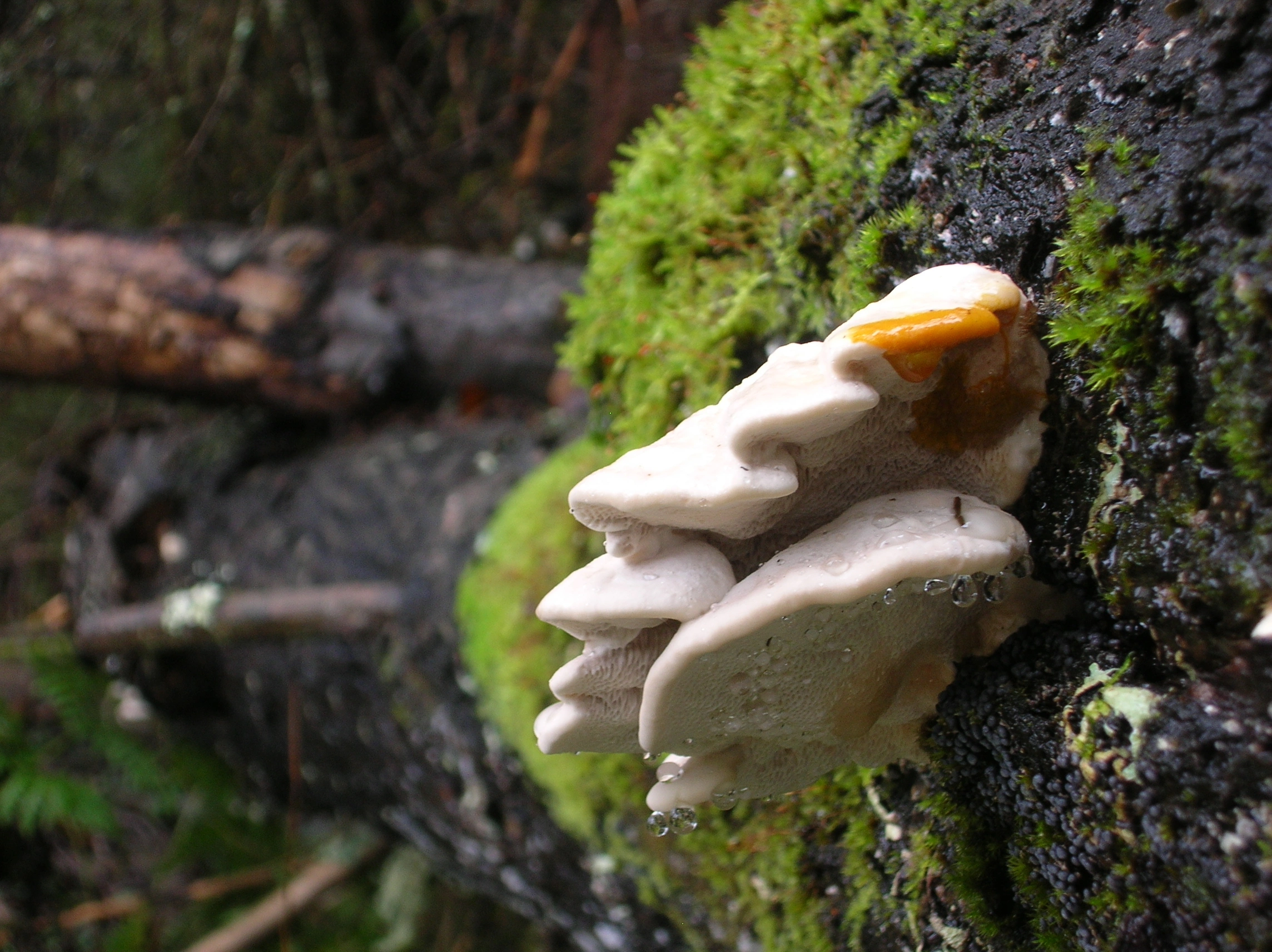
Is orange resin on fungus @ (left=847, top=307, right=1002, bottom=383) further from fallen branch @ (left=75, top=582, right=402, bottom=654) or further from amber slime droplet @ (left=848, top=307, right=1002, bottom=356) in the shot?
fallen branch @ (left=75, top=582, right=402, bottom=654)

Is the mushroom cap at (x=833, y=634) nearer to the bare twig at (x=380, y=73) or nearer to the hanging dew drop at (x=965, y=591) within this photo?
the hanging dew drop at (x=965, y=591)

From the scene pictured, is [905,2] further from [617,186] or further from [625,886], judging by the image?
[625,886]

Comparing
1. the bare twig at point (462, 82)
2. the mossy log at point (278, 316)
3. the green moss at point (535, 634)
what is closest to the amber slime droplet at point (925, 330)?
the green moss at point (535, 634)

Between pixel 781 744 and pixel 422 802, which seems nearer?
pixel 781 744

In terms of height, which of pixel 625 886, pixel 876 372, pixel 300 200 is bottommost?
pixel 625 886

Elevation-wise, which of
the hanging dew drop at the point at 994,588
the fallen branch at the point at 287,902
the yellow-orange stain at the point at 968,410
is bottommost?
the fallen branch at the point at 287,902

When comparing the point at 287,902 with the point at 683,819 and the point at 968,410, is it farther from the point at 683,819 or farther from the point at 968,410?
the point at 968,410

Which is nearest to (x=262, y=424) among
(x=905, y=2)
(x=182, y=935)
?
(x=182, y=935)

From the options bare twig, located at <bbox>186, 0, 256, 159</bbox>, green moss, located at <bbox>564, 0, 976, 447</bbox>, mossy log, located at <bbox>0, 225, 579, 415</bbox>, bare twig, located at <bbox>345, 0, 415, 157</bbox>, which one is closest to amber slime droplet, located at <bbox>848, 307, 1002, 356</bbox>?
green moss, located at <bbox>564, 0, 976, 447</bbox>
